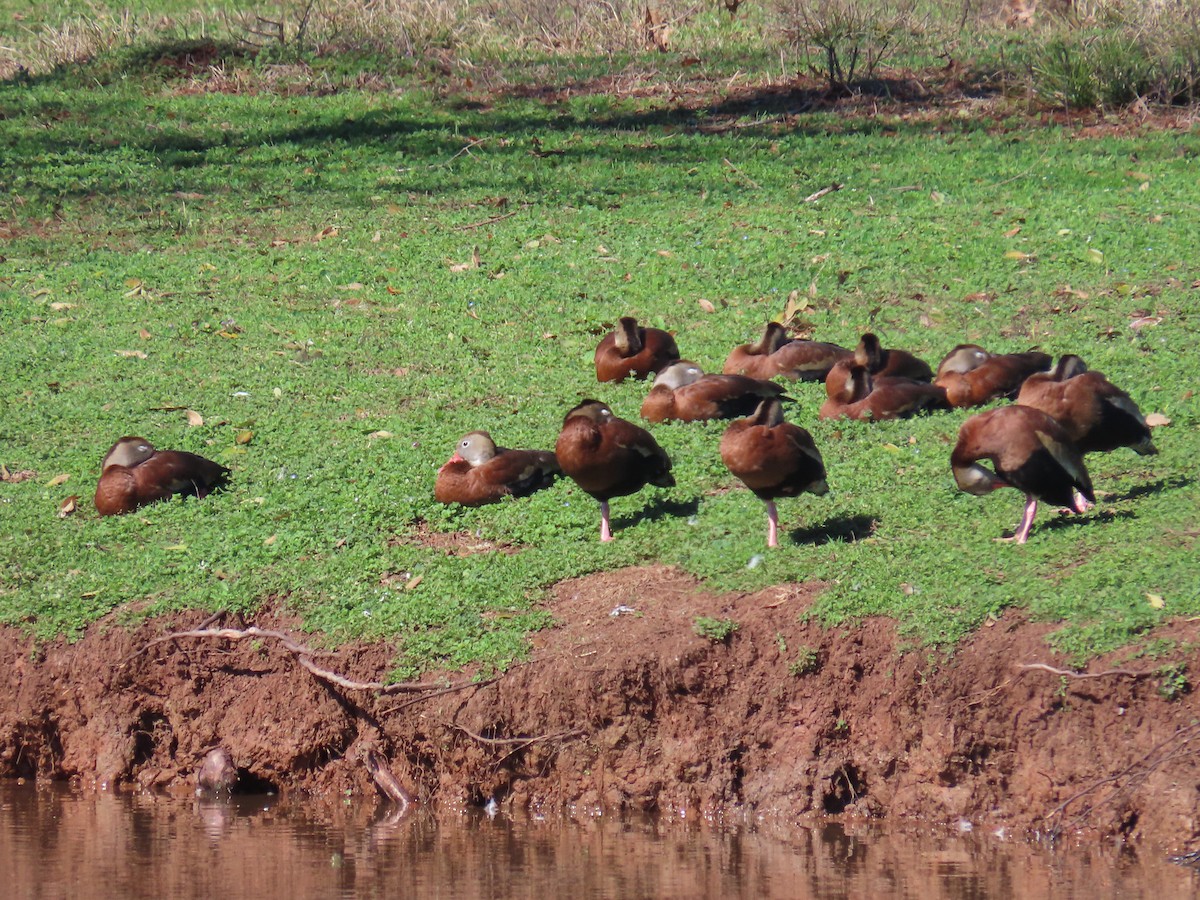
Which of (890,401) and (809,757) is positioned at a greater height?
(890,401)

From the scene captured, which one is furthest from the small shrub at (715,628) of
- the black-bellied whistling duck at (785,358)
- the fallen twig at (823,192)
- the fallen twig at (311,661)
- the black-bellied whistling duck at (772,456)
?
the fallen twig at (823,192)

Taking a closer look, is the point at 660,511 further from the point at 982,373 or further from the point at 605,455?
A: the point at 982,373

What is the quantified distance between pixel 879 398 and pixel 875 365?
1.14ft

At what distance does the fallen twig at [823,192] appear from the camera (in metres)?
14.0

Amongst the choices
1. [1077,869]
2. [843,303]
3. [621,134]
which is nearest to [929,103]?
[621,134]

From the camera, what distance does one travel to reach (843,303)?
11.7 m

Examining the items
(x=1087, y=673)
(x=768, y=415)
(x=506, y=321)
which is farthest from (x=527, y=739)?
(x=506, y=321)

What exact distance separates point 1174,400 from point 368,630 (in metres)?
5.05

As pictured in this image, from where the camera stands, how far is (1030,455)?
709 centimetres

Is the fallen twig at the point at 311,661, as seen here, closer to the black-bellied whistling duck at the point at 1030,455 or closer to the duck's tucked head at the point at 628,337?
the black-bellied whistling duck at the point at 1030,455

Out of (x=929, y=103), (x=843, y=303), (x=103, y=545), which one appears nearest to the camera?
(x=103, y=545)

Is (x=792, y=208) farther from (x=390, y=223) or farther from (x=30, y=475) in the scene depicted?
(x=30, y=475)

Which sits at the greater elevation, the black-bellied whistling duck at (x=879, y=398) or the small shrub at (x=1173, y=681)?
the black-bellied whistling duck at (x=879, y=398)

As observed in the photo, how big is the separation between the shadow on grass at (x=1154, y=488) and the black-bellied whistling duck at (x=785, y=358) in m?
2.52
